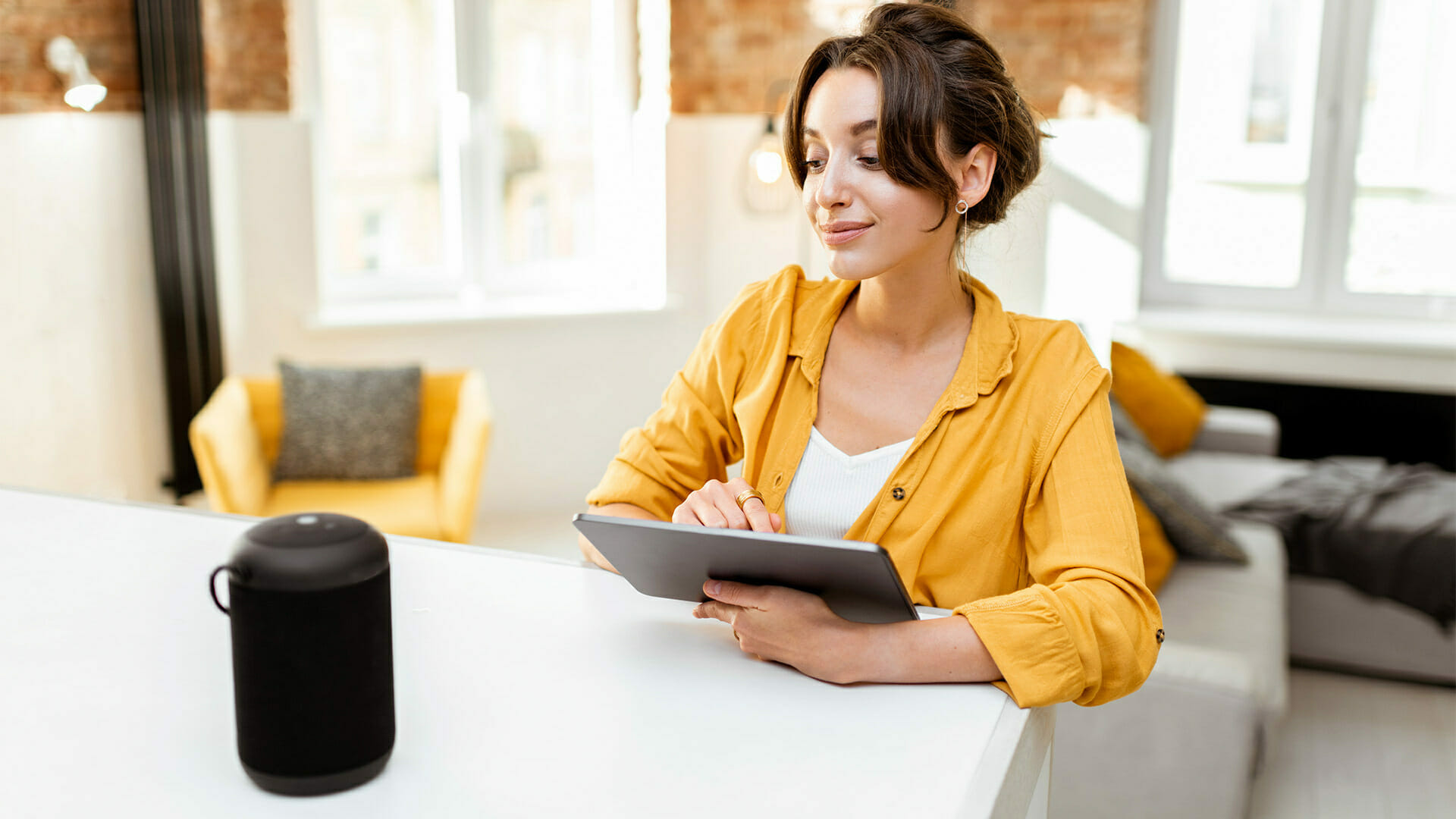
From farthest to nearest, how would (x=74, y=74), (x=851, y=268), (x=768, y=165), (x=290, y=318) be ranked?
(x=768, y=165), (x=290, y=318), (x=74, y=74), (x=851, y=268)

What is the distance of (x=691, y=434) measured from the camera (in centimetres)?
146

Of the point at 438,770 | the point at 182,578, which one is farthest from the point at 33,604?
the point at 438,770

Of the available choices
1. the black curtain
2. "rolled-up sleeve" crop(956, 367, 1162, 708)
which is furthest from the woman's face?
the black curtain

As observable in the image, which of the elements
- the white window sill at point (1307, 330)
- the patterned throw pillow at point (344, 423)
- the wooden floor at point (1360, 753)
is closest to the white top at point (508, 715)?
the wooden floor at point (1360, 753)

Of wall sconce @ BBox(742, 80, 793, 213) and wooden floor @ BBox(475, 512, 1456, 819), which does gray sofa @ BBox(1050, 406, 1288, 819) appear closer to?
wooden floor @ BBox(475, 512, 1456, 819)

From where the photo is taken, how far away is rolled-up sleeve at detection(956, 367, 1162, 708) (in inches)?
41.4

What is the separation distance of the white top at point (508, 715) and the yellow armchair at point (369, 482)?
198 centimetres

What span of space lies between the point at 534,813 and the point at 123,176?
3.56m

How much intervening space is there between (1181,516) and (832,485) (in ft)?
6.33

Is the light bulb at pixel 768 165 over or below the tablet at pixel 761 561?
over

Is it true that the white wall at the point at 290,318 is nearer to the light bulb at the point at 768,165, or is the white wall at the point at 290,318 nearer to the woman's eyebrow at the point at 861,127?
the light bulb at the point at 768,165

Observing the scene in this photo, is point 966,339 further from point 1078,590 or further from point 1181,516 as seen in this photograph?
point 1181,516

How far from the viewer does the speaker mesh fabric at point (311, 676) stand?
31.5 inches

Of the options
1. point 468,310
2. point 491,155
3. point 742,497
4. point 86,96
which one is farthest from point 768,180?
point 742,497
